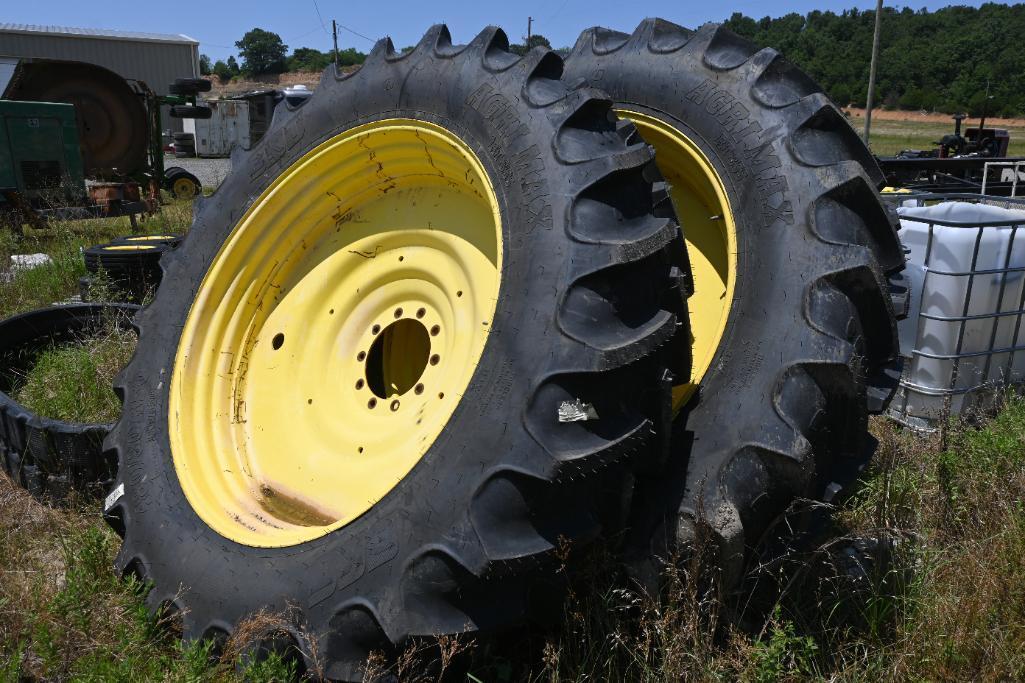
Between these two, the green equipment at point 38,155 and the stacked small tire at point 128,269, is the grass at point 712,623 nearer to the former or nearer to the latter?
the stacked small tire at point 128,269

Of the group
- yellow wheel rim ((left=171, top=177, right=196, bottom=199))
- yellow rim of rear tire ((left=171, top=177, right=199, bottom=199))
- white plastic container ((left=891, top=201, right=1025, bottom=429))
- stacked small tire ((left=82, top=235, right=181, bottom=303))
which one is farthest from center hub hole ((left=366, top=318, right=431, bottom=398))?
yellow wheel rim ((left=171, top=177, right=196, bottom=199))

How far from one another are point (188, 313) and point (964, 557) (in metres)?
2.87

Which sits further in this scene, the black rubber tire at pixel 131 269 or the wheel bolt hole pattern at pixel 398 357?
the black rubber tire at pixel 131 269

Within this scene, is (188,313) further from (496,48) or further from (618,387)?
(618,387)

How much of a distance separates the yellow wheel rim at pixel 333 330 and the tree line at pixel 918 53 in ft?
162

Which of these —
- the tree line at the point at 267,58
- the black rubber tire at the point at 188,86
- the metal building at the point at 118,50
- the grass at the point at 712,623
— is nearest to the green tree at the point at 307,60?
the tree line at the point at 267,58

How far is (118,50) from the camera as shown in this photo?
37.0 metres

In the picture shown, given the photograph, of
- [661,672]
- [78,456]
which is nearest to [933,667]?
[661,672]

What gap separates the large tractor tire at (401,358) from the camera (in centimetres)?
187

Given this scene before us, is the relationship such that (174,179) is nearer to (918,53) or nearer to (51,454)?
(51,454)

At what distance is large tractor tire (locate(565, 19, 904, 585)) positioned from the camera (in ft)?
7.50

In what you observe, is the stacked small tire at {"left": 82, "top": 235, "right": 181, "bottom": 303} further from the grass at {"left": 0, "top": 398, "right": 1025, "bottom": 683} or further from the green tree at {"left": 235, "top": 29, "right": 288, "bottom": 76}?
the green tree at {"left": 235, "top": 29, "right": 288, "bottom": 76}

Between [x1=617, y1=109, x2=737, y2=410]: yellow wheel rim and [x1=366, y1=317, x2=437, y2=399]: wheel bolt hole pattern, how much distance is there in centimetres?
100

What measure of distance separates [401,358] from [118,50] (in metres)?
40.7
